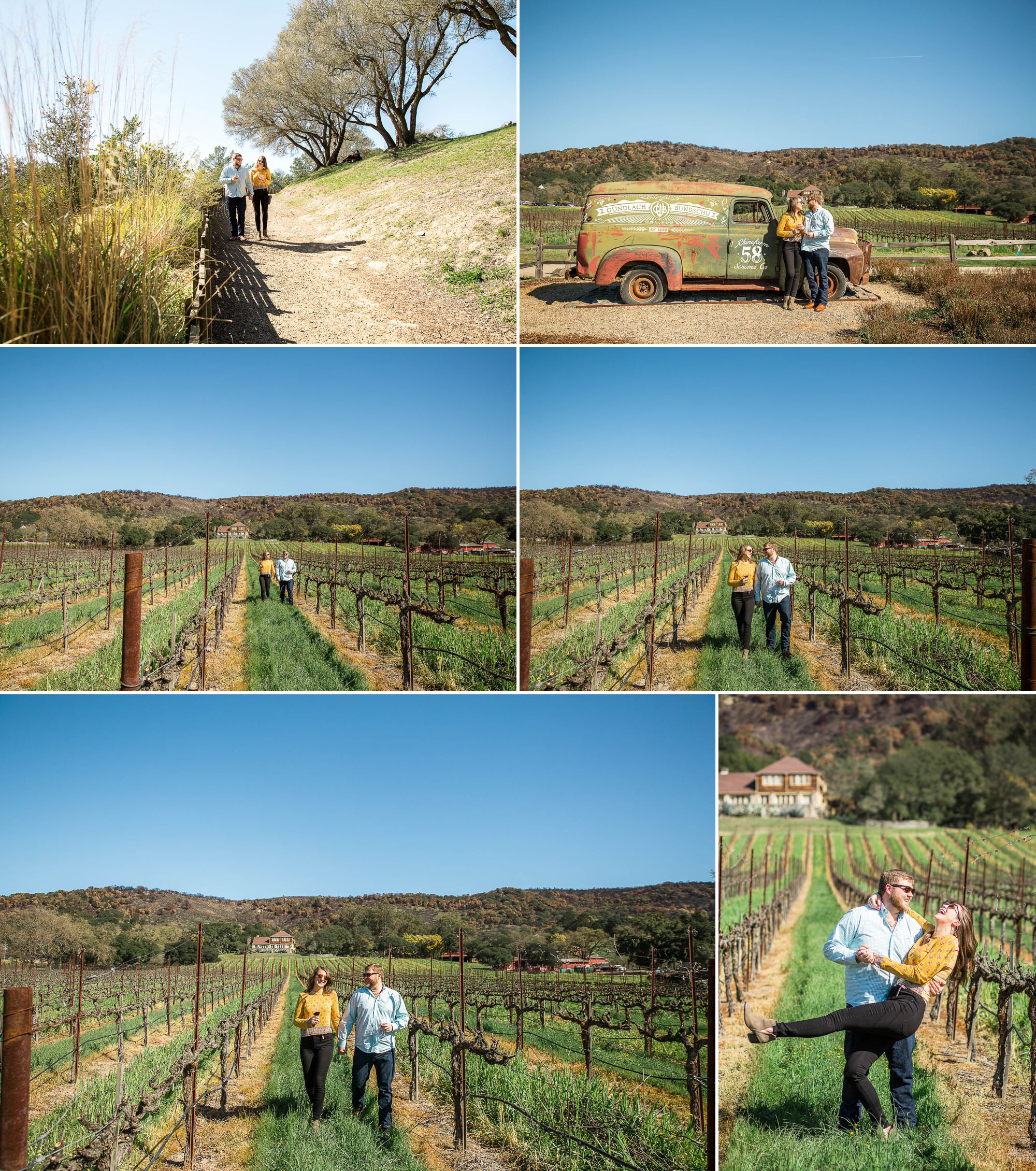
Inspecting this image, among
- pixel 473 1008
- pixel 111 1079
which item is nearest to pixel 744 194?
Answer: pixel 473 1008

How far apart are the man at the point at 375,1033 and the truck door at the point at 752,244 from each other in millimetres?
5895

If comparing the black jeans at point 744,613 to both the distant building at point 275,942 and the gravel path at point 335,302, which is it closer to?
the gravel path at point 335,302

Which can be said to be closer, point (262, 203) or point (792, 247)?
point (792, 247)

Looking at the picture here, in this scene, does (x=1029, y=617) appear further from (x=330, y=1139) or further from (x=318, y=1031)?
(x=330, y=1139)

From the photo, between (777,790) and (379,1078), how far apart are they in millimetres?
6864

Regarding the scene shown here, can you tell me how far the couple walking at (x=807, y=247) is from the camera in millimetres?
6801

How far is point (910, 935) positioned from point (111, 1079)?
593cm

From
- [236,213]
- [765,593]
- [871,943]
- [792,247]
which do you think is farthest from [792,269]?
[236,213]

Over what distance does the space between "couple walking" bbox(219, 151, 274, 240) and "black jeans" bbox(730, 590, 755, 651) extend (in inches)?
305

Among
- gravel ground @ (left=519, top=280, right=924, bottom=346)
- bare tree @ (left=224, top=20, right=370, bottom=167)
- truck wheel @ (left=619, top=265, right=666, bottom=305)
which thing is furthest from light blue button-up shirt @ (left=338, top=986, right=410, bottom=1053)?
bare tree @ (left=224, top=20, right=370, bottom=167)

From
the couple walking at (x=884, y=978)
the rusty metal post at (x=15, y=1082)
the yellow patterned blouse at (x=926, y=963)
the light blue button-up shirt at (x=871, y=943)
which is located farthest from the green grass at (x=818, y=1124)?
the rusty metal post at (x=15, y=1082)

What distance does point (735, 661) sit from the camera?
6555mm

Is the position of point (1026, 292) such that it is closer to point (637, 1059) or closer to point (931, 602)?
point (931, 602)

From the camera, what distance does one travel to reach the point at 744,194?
23.3ft
